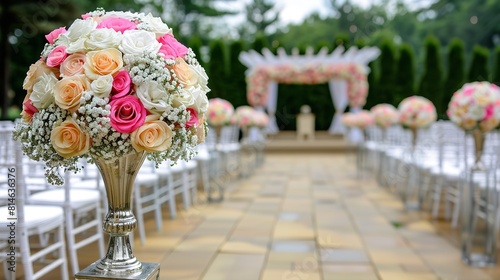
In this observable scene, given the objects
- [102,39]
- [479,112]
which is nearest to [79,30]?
[102,39]

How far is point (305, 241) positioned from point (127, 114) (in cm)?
281

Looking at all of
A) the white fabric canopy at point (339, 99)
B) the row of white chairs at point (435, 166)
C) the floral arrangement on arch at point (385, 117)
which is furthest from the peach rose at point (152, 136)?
the white fabric canopy at point (339, 99)

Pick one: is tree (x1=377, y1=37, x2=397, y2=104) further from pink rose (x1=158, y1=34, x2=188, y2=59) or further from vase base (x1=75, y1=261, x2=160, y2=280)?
vase base (x1=75, y1=261, x2=160, y2=280)

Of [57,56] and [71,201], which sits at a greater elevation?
[57,56]

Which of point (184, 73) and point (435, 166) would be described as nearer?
point (184, 73)

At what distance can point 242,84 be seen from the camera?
15242 millimetres

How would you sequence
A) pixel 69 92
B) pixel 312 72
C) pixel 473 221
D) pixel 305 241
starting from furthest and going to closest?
1. pixel 312 72
2. pixel 305 241
3. pixel 473 221
4. pixel 69 92

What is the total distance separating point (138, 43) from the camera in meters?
1.28

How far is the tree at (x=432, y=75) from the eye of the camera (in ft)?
49.2

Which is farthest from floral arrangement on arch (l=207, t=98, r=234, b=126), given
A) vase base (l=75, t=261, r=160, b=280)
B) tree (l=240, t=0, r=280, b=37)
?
tree (l=240, t=0, r=280, b=37)

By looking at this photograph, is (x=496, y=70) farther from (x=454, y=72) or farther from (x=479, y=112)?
(x=479, y=112)

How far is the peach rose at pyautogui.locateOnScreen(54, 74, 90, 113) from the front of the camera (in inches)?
47.6

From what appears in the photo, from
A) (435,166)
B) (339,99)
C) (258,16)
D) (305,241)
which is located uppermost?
(258,16)

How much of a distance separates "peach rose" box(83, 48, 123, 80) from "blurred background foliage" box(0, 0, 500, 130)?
1149 cm
